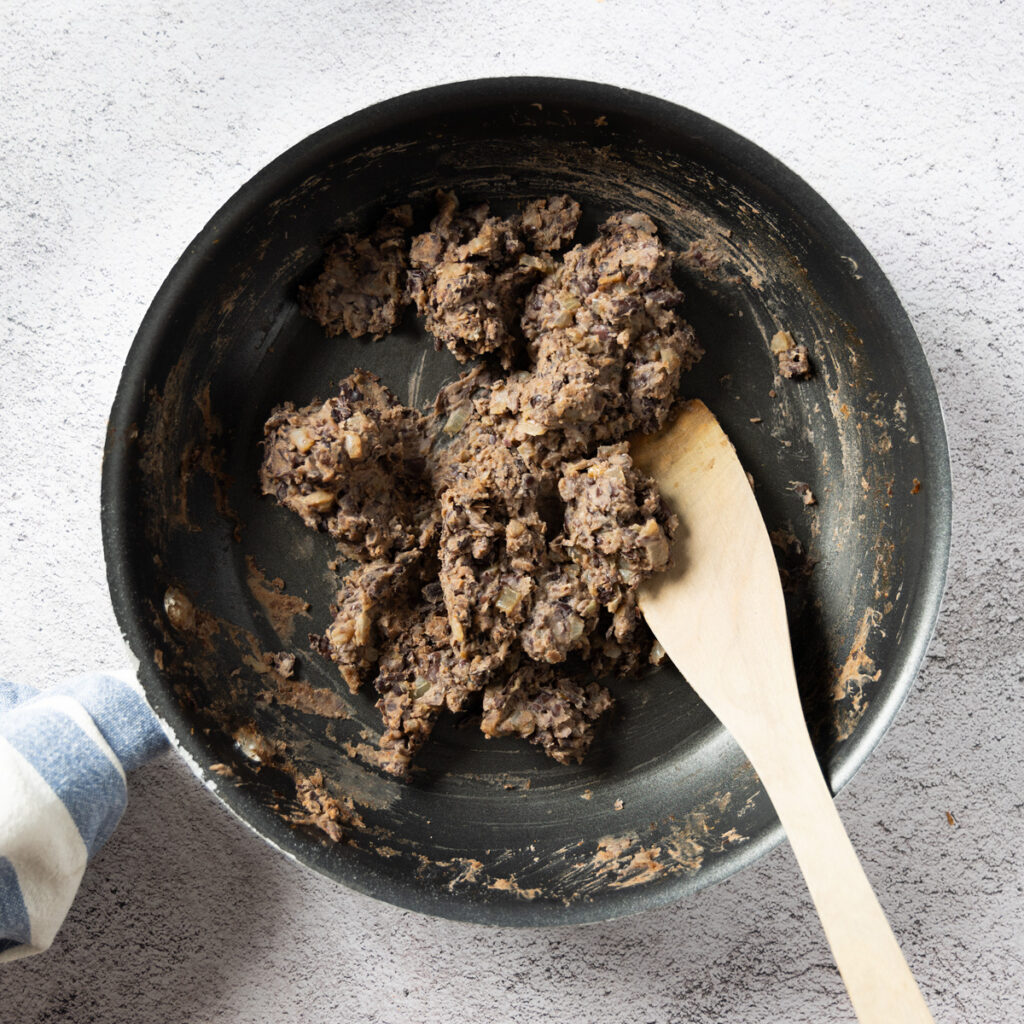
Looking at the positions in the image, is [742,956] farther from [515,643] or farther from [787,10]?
[787,10]

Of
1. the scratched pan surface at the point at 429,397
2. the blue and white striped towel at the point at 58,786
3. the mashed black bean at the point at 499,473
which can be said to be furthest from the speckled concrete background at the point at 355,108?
the mashed black bean at the point at 499,473

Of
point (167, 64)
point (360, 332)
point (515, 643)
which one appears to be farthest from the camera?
point (167, 64)

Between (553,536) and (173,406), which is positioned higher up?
(173,406)

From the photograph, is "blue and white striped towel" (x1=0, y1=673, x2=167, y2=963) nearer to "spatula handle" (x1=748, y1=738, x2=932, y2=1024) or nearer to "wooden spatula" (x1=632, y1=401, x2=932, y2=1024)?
"wooden spatula" (x1=632, y1=401, x2=932, y2=1024)

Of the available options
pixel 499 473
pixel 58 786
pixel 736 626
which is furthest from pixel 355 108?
pixel 58 786

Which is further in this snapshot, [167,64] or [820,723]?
[167,64]

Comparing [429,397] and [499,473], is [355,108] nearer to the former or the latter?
[429,397]

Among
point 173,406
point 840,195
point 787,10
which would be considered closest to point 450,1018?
point 173,406

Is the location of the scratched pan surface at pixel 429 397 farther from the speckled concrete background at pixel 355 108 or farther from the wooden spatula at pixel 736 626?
the speckled concrete background at pixel 355 108
